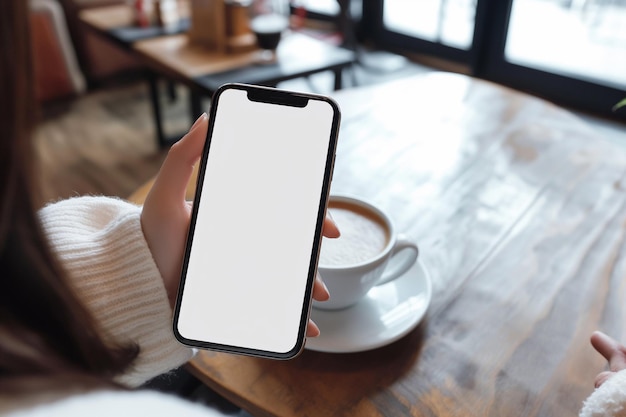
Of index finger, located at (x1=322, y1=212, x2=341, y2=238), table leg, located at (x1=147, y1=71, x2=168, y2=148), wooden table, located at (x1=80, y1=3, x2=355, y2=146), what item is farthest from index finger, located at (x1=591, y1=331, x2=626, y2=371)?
table leg, located at (x1=147, y1=71, x2=168, y2=148)

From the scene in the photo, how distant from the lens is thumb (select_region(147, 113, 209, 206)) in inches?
19.7

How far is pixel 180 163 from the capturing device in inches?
20.0

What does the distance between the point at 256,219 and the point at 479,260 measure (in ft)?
0.90

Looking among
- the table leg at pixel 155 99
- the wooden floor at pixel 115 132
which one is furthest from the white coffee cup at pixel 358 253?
the table leg at pixel 155 99

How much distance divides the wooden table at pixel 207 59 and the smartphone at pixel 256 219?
0.92 metres

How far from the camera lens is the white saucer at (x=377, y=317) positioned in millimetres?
480

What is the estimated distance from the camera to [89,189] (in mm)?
1795

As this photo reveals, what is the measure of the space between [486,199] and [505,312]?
8.2 inches

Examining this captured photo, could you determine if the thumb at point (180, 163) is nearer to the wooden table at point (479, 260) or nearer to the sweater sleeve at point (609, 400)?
the wooden table at point (479, 260)

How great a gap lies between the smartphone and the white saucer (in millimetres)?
53

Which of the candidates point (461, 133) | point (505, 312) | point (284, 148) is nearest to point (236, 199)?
point (284, 148)

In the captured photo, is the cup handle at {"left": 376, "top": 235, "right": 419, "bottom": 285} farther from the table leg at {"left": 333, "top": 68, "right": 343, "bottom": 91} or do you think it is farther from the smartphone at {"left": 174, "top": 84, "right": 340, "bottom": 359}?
the table leg at {"left": 333, "top": 68, "right": 343, "bottom": 91}

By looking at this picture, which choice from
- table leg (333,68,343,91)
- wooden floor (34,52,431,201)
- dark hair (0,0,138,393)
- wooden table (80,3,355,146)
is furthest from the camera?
wooden floor (34,52,431,201)

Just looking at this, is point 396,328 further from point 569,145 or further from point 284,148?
point 569,145
